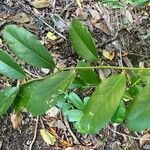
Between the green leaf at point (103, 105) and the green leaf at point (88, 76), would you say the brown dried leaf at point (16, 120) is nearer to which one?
the green leaf at point (88, 76)

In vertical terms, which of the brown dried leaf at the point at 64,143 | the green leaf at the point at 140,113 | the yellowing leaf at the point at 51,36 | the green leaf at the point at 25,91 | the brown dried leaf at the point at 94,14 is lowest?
the brown dried leaf at the point at 64,143

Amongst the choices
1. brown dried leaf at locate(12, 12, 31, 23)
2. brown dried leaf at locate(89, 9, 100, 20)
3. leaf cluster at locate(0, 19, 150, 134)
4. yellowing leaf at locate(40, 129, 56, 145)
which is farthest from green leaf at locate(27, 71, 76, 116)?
brown dried leaf at locate(89, 9, 100, 20)

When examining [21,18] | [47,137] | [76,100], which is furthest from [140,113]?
[21,18]

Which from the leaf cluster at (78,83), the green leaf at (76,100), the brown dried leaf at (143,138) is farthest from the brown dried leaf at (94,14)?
the leaf cluster at (78,83)

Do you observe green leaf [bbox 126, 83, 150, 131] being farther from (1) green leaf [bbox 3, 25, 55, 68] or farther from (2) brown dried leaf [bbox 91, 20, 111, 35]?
(2) brown dried leaf [bbox 91, 20, 111, 35]

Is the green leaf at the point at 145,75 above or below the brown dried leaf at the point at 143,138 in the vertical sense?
above

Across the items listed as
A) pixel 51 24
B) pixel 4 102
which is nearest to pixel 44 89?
pixel 4 102
